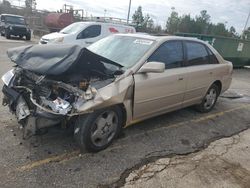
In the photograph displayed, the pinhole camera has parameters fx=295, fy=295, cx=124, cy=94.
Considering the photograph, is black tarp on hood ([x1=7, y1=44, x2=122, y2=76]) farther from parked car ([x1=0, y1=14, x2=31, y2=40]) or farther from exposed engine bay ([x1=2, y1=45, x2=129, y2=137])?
parked car ([x1=0, y1=14, x2=31, y2=40])

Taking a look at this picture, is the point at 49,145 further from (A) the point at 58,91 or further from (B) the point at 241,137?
(B) the point at 241,137

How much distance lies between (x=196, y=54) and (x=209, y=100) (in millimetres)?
1259

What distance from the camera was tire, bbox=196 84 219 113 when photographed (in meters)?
6.41

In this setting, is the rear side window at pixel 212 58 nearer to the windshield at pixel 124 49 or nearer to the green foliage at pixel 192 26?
the windshield at pixel 124 49

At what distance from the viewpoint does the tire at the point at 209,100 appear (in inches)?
252

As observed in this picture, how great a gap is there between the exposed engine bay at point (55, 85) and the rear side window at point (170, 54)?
856mm

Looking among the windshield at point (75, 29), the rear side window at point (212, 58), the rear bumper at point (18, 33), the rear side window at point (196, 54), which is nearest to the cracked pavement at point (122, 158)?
the rear side window at point (196, 54)

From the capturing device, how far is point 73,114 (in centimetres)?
361

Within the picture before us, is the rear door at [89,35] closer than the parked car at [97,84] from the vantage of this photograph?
No

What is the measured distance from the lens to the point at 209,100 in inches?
259

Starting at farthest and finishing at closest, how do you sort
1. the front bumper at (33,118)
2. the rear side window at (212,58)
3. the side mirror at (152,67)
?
1. the rear side window at (212,58)
2. the side mirror at (152,67)
3. the front bumper at (33,118)

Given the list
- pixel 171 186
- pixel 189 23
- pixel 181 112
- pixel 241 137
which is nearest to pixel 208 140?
pixel 241 137

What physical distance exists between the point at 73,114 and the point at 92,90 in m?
0.40

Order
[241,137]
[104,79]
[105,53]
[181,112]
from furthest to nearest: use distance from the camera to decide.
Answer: [181,112], [241,137], [105,53], [104,79]
